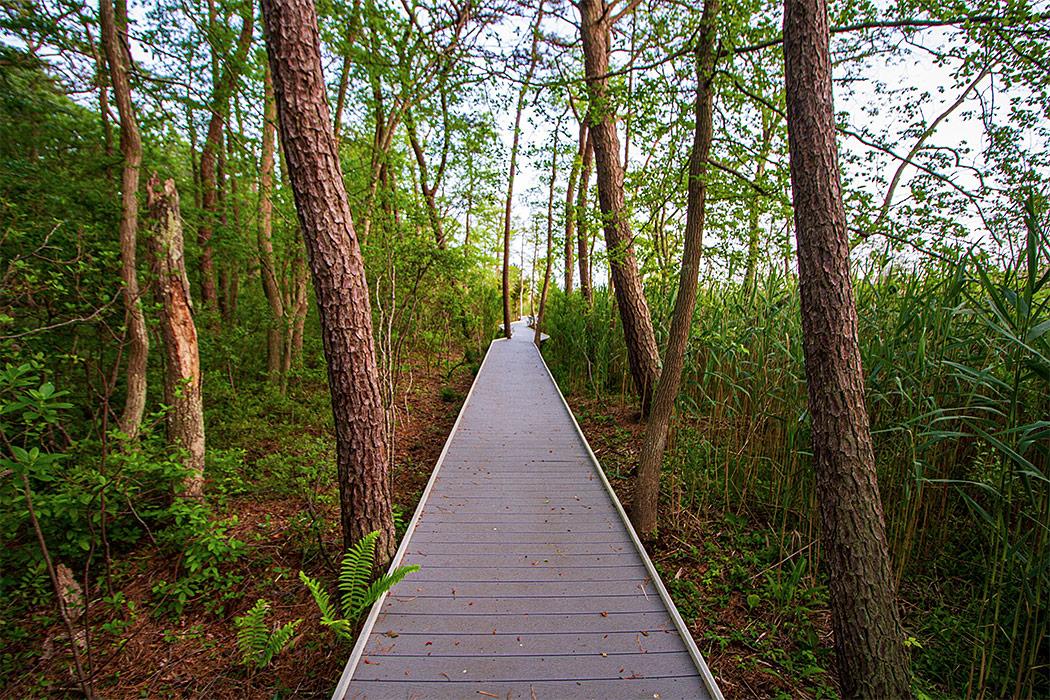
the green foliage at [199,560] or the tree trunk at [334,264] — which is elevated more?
the tree trunk at [334,264]

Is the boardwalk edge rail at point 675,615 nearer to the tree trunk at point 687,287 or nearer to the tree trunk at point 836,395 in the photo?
the tree trunk at point 687,287

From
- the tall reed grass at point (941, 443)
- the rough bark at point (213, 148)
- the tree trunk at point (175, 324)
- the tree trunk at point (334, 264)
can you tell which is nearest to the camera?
the tall reed grass at point (941, 443)

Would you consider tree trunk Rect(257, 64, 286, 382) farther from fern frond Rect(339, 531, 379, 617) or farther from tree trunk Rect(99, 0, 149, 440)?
fern frond Rect(339, 531, 379, 617)

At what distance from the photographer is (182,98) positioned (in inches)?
179

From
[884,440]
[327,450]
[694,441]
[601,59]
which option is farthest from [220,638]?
[601,59]

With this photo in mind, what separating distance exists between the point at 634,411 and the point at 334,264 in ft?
15.1

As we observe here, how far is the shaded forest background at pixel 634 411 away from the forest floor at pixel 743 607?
2cm

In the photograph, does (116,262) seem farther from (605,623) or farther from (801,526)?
(801,526)

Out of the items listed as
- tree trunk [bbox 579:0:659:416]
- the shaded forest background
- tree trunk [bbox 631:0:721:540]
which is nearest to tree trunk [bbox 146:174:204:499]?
the shaded forest background

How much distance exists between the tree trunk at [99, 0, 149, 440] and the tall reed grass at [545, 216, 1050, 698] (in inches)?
182

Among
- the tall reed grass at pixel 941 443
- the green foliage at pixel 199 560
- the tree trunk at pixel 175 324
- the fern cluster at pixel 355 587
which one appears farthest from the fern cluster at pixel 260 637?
the tall reed grass at pixel 941 443

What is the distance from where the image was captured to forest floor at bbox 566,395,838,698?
2.12 m

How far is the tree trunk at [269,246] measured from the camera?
5.64 m

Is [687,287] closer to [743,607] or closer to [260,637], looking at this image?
[743,607]
